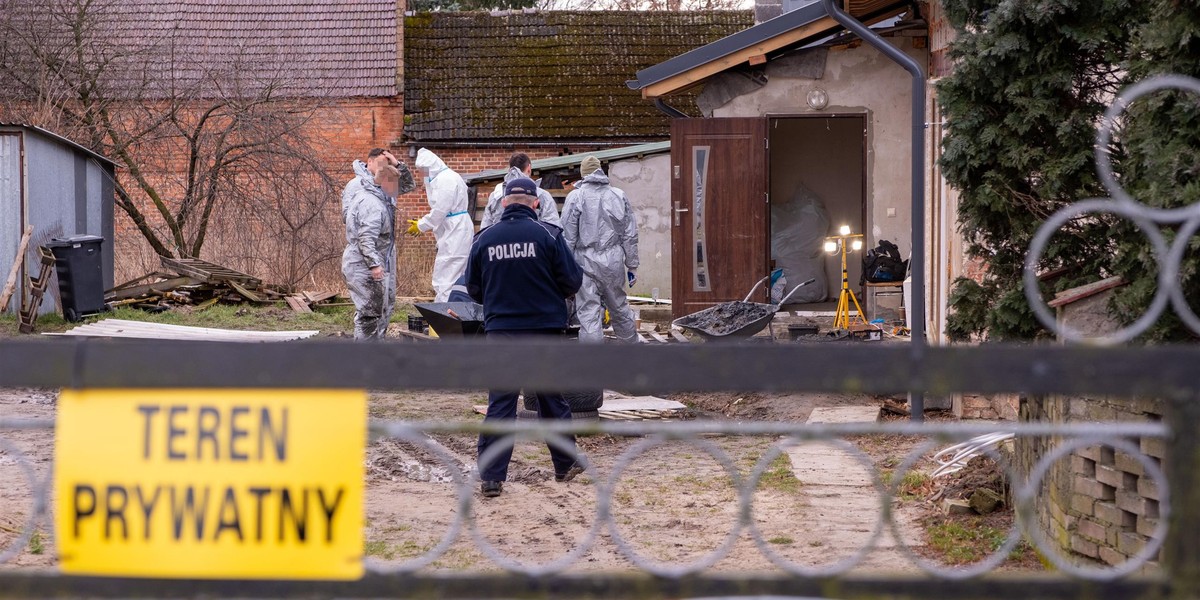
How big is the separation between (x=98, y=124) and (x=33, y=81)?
104 centimetres

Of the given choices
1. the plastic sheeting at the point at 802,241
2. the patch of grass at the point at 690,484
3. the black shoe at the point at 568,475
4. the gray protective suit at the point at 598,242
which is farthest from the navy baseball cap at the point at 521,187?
the plastic sheeting at the point at 802,241

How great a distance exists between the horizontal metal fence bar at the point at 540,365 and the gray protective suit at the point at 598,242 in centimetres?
809

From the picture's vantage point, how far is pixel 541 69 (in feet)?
78.6

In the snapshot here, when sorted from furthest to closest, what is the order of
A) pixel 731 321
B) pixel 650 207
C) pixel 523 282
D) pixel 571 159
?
pixel 650 207 < pixel 571 159 < pixel 731 321 < pixel 523 282

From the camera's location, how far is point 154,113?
60.7 ft

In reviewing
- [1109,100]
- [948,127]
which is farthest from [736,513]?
[1109,100]

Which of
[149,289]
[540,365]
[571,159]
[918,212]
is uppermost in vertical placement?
[571,159]

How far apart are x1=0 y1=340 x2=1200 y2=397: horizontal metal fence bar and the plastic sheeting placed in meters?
14.5

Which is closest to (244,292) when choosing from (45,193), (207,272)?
(207,272)

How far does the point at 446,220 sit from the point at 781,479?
22.3ft

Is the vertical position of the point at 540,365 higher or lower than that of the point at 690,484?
higher

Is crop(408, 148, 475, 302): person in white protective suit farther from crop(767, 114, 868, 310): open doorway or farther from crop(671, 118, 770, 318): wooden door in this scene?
crop(767, 114, 868, 310): open doorway

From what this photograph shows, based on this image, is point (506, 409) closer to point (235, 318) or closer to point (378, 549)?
point (378, 549)

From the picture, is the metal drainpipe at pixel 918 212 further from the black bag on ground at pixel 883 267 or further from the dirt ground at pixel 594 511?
the black bag on ground at pixel 883 267
